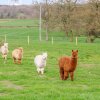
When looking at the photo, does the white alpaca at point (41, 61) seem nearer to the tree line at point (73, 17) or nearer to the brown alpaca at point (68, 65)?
the brown alpaca at point (68, 65)

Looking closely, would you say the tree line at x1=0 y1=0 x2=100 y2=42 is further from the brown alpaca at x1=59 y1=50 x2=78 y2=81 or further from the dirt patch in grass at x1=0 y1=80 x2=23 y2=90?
the dirt patch in grass at x1=0 y1=80 x2=23 y2=90

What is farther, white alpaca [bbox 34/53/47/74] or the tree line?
the tree line

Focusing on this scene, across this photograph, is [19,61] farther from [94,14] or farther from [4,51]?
[94,14]

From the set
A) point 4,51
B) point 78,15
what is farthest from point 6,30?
point 4,51

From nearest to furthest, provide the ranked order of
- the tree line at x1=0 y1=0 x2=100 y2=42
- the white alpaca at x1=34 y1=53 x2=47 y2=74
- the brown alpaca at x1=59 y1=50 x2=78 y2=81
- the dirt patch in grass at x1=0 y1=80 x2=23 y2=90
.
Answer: the dirt patch in grass at x1=0 y1=80 x2=23 y2=90 → the brown alpaca at x1=59 y1=50 x2=78 y2=81 → the white alpaca at x1=34 y1=53 x2=47 y2=74 → the tree line at x1=0 y1=0 x2=100 y2=42

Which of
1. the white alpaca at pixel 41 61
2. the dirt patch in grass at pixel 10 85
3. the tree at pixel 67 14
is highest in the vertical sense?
the tree at pixel 67 14

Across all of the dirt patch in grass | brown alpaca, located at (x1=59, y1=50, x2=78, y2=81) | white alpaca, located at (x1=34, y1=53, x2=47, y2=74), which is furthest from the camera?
white alpaca, located at (x1=34, y1=53, x2=47, y2=74)

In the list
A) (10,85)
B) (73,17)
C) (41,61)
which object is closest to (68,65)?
(41,61)

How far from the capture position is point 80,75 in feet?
57.2

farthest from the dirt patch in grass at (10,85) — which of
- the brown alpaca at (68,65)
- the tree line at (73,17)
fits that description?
the tree line at (73,17)

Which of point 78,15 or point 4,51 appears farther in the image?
point 78,15

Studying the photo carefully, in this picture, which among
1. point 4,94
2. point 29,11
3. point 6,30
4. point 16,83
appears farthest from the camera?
point 29,11

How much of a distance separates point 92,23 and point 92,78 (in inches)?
1900

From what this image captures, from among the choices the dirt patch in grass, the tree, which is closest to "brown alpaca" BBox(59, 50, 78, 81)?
the dirt patch in grass
